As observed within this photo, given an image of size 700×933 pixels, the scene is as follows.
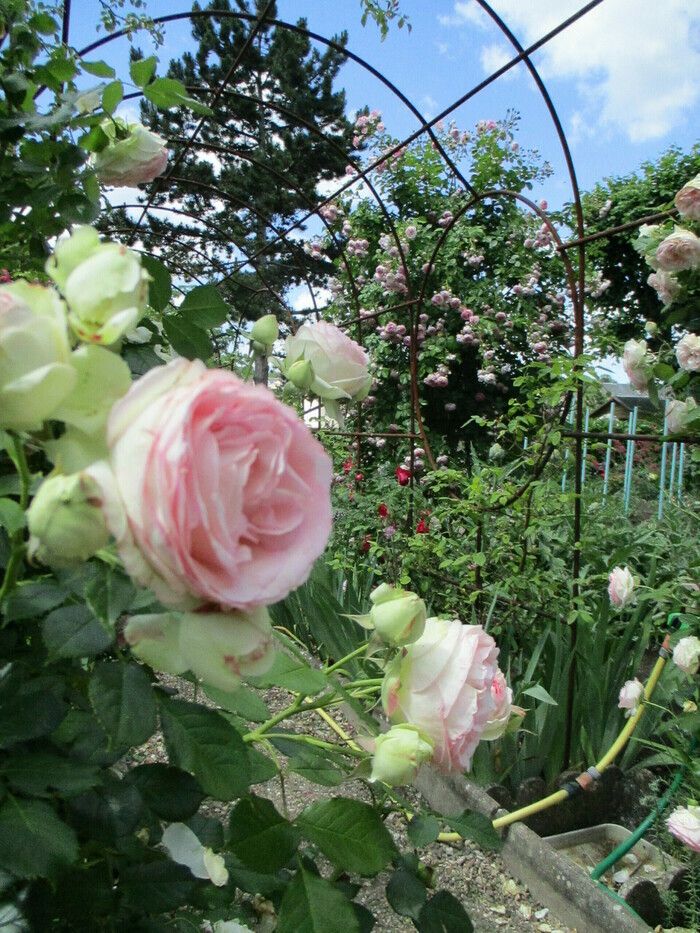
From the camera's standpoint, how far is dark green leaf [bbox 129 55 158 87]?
0.72m

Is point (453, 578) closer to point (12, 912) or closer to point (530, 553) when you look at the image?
point (530, 553)

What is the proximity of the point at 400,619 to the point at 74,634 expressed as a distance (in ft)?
0.64

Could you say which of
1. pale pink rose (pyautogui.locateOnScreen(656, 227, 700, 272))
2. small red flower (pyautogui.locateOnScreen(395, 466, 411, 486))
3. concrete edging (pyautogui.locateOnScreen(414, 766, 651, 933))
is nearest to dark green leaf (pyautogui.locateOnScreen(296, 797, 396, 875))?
concrete edging (pyautogui.locateOnScreen(414, 766, 651, 933))

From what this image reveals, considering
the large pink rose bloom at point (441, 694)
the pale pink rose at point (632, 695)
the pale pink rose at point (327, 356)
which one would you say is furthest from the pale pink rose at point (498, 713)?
the pale pink rose at point (632, 695)

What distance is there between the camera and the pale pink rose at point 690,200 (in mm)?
1466

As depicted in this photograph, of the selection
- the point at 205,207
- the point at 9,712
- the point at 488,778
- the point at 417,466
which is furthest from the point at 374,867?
the point at 205,207

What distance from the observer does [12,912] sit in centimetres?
44

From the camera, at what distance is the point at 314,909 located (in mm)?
506

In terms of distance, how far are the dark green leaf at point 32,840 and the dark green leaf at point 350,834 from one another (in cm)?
17

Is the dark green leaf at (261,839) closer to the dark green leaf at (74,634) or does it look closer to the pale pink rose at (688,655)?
the dark green leaf at (74,634)

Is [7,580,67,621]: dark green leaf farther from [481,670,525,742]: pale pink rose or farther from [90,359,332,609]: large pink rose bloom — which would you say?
[481,670,525,742]: pale pink rose

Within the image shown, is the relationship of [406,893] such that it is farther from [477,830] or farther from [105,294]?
[105,294]

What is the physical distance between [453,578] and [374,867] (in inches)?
89.0

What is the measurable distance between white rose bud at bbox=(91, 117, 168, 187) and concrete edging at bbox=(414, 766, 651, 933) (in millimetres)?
1199
